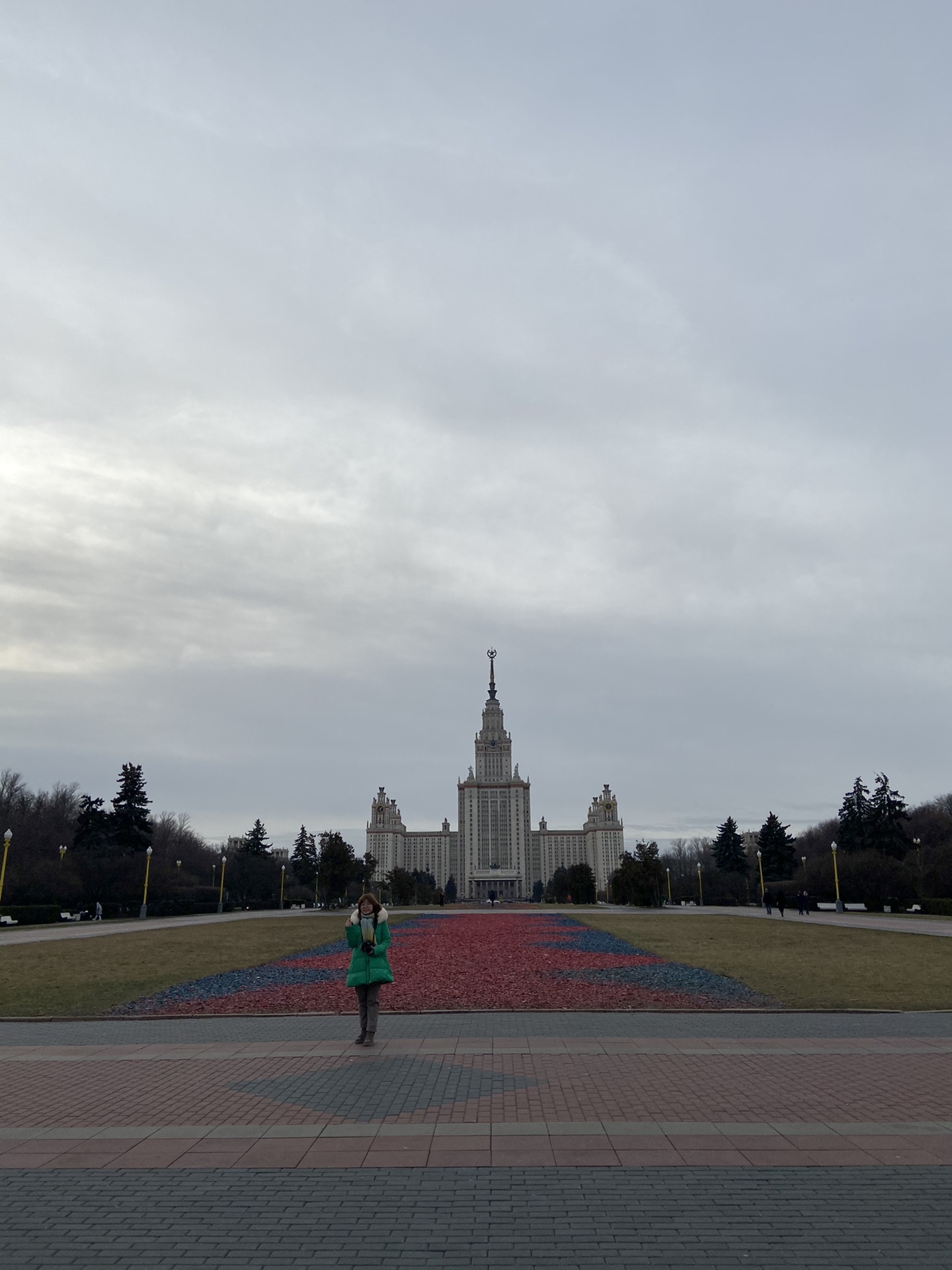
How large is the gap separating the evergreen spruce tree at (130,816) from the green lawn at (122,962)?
36365mm

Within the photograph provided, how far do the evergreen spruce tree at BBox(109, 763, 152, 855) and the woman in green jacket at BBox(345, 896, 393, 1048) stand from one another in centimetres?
6927

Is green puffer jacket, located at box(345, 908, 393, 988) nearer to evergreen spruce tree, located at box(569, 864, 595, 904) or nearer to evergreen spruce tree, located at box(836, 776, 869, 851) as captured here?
evergreen spruce tree, located at box(836, 776, 869, 851)

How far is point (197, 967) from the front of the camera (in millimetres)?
22328

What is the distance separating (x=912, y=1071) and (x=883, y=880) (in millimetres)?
66777

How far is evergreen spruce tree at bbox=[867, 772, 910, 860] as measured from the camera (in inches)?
2879

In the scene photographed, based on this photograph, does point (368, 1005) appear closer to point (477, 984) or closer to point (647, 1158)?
point (647, 1158)

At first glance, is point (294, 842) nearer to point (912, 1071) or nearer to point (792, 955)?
point (792, 955)

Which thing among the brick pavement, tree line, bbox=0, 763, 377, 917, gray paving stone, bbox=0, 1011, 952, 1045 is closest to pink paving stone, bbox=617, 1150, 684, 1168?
the brick pavement

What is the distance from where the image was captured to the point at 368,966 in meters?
11.7

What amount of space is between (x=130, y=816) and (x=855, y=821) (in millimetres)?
66619

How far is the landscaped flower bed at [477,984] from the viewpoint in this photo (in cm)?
1520

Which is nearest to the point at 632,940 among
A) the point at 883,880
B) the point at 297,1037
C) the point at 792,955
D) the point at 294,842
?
the point at 792,955

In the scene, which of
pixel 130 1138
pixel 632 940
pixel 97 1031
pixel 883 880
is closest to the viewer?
→ pixel 130 1138

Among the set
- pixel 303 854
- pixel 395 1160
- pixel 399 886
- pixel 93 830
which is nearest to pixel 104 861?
pixel 93 830
